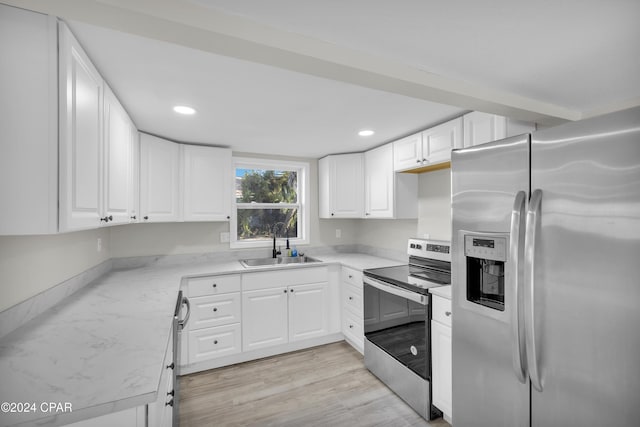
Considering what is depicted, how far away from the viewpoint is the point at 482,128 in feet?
6.11

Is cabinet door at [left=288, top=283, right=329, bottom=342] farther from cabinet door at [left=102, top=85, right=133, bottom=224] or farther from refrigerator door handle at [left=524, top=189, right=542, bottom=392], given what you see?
refrigerator door handle at [left=524, top=189, right=542, bottom=392]

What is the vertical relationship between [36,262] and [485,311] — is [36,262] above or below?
above

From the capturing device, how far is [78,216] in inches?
43.9

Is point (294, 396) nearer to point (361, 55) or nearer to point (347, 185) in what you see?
point (347, 185)

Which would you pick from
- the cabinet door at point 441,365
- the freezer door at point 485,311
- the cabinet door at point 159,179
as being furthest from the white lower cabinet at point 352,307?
the cabinet door at point 159,179

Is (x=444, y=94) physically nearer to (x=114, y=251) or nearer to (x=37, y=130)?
(x=37, y=130)

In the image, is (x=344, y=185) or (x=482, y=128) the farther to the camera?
(x=344, y=185)

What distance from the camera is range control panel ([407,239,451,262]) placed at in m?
2.31

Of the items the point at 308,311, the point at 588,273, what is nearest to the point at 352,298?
the point at 308,311

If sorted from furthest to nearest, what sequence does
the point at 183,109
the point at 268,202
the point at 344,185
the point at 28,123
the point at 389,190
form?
the point at 268,202
the point at 344,185
the point at 389,190
the point at 183,109
the point at 28,123

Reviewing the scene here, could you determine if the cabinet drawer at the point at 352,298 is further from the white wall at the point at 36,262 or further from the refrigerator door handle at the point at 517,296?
the white wall at the point at 36,262

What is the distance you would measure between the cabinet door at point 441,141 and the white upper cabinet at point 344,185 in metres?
1.01

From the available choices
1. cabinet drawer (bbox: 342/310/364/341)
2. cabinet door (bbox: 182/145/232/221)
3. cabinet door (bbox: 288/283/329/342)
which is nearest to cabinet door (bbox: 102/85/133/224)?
cabinet door (bbox: 182/145/232/221)

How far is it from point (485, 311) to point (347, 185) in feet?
7.09
